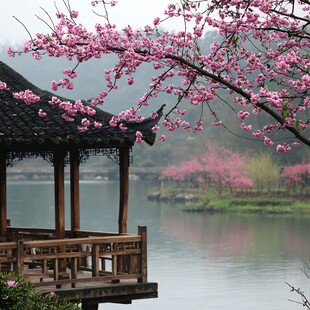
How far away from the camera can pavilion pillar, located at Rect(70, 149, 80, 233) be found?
12.8 metres

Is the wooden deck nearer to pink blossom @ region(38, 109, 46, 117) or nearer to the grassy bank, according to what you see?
pink blossom @ region(38, 109, 46, 117)

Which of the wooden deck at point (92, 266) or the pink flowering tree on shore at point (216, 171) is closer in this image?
the wooden deck at point (92, 266)

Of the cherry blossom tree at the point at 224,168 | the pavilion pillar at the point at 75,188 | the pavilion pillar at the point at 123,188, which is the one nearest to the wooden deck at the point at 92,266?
the pavilion pillar at the point at 123,188

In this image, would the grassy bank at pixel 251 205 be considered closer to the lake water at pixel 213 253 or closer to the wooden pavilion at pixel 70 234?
the lake water at pixel 213 253

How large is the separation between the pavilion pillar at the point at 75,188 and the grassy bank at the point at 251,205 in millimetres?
→ 37957

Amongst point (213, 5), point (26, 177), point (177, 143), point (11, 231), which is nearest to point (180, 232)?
point (11, 231)

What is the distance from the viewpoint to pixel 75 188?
42.0 ft

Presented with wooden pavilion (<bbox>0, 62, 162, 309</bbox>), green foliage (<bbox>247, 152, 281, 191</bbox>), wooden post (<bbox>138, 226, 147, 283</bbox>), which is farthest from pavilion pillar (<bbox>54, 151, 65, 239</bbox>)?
green foliage (<bbox>247, 152, 281, 191</bbox>)

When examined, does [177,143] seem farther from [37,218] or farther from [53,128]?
[53,128]

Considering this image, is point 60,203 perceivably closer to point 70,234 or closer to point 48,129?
point 48,129

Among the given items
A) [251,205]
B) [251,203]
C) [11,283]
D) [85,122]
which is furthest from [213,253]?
[11,283]

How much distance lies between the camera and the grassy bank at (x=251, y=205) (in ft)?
168

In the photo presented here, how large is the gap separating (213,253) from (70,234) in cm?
2226

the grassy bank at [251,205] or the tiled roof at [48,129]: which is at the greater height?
the tiled roof at [48,129]
